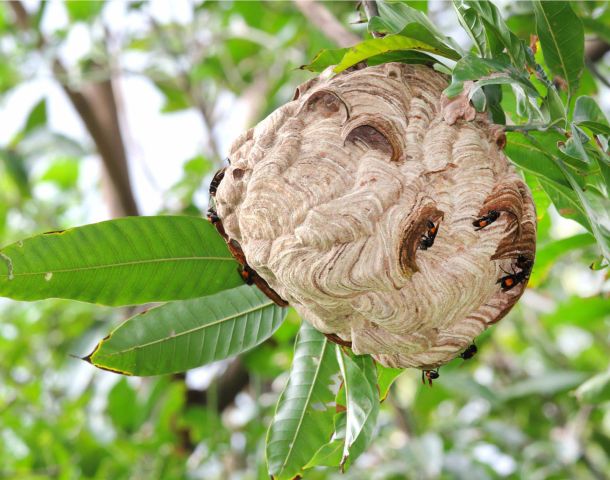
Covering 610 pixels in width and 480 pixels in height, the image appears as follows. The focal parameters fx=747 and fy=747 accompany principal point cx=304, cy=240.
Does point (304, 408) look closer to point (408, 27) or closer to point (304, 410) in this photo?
point (304, 410)

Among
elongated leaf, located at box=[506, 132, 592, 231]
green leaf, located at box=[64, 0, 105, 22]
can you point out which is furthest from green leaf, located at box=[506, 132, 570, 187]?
green leaf, located at box=[64, 0, 105, 22]

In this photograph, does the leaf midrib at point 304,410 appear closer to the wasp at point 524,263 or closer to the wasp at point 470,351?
the wasp at point 470,351

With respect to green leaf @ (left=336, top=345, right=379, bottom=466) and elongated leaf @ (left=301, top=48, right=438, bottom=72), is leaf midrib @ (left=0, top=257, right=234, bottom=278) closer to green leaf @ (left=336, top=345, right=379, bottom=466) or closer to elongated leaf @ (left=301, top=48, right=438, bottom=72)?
green leaf @ (left=336, top=345, right=379, bottom=466)

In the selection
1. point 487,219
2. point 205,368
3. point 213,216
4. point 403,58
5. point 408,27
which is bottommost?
point 205,368

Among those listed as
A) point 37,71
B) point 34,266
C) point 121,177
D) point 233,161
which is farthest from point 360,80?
point 37,71

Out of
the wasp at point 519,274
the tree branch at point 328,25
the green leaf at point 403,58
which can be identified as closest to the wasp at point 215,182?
the green leaf at point 403,58

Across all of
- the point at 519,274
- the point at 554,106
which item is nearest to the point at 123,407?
the point at 519,274
